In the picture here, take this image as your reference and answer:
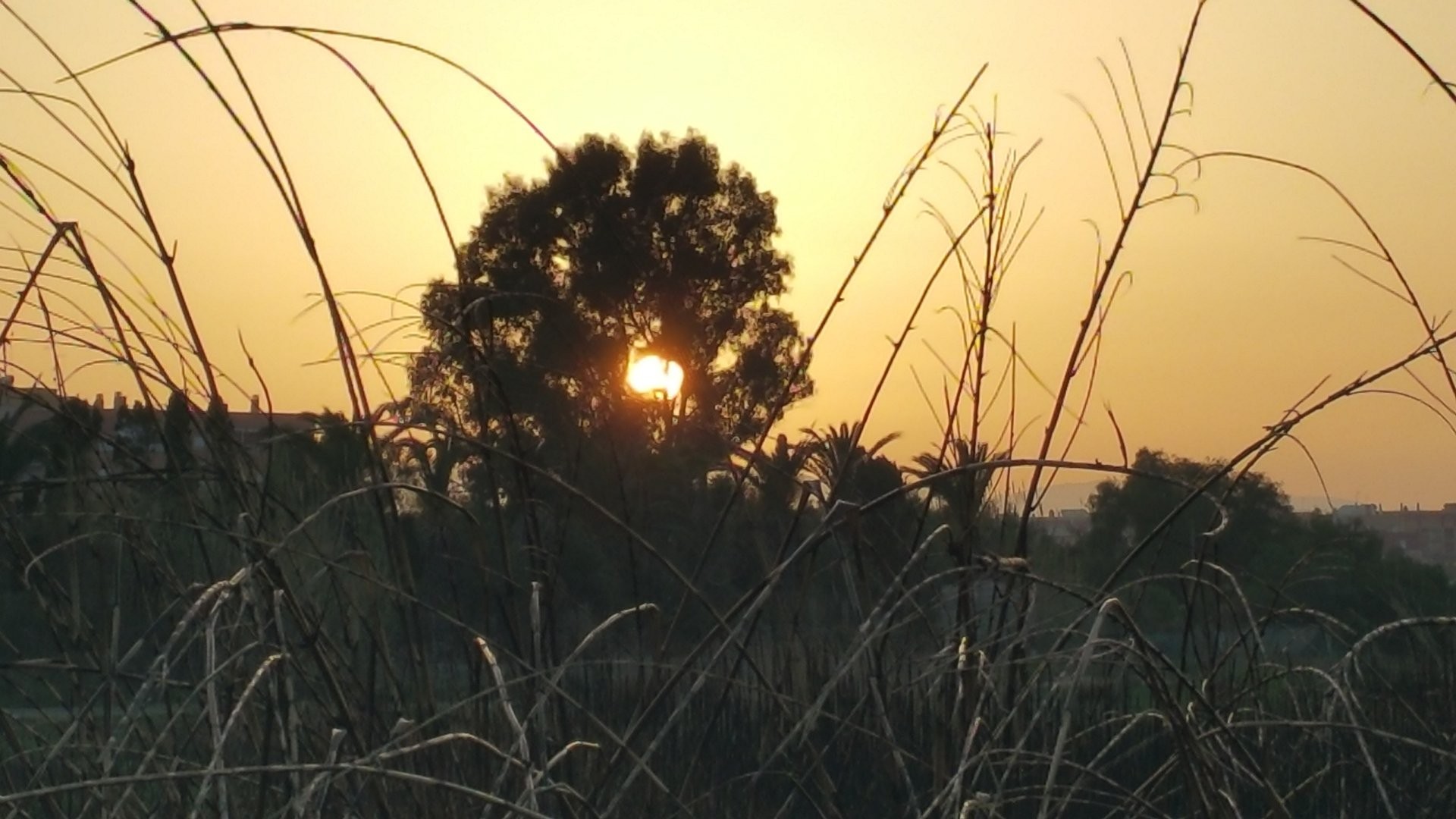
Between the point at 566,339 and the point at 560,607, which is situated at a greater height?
the point at 566,339

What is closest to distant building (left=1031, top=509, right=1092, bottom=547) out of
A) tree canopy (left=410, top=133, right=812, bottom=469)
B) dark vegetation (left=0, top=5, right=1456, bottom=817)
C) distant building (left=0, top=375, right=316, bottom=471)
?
dark vegetation (left=0, top=5, right=1456, bottom=817)

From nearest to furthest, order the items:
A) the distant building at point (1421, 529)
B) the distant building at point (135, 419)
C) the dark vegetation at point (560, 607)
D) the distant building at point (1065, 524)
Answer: the dark vegetation at point (560, 607) < the distant building at point (135, 419) < the distant building at point (1065, 524) < the distant building at point (1421, 529)

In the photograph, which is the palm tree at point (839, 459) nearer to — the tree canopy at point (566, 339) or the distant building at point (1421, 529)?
the tree canopy at point (566, 339)

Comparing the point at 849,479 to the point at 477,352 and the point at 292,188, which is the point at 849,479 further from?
the point at 292,188

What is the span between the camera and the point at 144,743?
195 centimetres


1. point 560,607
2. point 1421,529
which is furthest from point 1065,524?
point 1421,529

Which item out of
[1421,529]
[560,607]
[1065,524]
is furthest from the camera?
[1421,529]

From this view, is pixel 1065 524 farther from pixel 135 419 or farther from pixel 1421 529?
pixel 1421 529

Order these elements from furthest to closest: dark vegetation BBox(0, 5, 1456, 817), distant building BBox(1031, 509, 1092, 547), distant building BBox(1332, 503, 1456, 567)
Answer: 1. distant building BBox(1332, 503, 1456, 567)
2. distant building BBox(1031, 509, 1092, 547)
3. dark vegetation BBox(0, 5, 1456, 817)

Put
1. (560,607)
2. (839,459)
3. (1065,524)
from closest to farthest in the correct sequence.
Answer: (839,459) → (560,607) → (1065,524)

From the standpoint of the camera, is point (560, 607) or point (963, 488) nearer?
point (963, 488)

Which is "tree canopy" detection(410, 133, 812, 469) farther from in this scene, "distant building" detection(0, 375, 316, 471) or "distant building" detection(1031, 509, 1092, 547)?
"distant building" detection(1031, 509, 1092, 547)

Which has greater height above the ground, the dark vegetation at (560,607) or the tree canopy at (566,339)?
the tree canopy at (566,339)

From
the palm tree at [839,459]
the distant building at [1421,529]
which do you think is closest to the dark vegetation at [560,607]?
the palm tree at [839,459]
